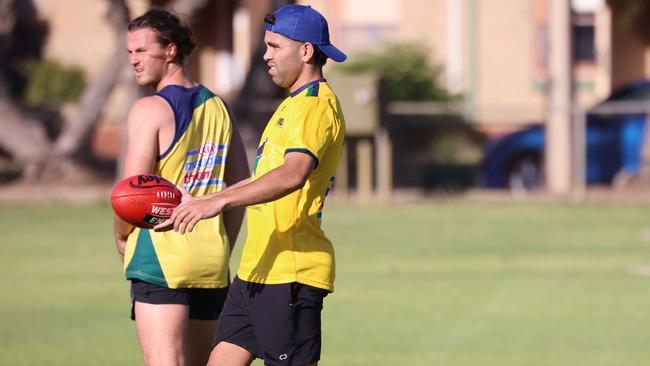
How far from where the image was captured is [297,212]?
225 inches

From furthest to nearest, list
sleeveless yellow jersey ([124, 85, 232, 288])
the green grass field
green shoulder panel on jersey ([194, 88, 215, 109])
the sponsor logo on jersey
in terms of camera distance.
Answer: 1. the green grass field
2. green shoulder panel on jersey ([194, 88, 215, 109])
3. sleeveless yellow jersey ([124, 85, 232, 288])
4. the sponsor logo on jersey

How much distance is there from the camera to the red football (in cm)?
555

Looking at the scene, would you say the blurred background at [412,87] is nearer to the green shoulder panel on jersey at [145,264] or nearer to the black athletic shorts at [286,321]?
the green shoulder panel on jersey at [145,264]

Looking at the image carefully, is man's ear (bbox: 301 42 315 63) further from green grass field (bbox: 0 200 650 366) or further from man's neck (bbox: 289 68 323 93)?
green grass field (bbox: 0 200 650 366)

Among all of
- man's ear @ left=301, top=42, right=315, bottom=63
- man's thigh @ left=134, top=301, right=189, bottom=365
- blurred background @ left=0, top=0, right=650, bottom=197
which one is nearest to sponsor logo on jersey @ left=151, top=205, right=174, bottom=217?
man's thigh @ left=134, top=301, right=189, bottom=365

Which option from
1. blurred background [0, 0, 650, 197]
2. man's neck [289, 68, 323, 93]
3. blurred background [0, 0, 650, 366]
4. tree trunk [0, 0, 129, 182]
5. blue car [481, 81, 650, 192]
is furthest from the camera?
tree trunk [0, 0, 129, 182]

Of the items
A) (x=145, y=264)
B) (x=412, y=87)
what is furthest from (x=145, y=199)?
(x=412, y=87)

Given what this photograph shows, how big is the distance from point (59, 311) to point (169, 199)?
684 centimetres

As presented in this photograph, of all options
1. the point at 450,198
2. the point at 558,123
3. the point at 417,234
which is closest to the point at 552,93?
the point at 558,123

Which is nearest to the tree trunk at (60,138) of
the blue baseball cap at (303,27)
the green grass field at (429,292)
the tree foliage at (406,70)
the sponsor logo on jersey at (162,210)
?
the green grass field at (429,292)

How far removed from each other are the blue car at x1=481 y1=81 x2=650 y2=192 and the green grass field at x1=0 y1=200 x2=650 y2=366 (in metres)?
4.82

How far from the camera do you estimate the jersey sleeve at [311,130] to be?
5555mm

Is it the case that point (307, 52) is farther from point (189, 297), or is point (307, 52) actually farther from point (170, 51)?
point (189, 297)

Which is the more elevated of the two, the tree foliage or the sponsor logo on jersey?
the sponsor logo on jersey
